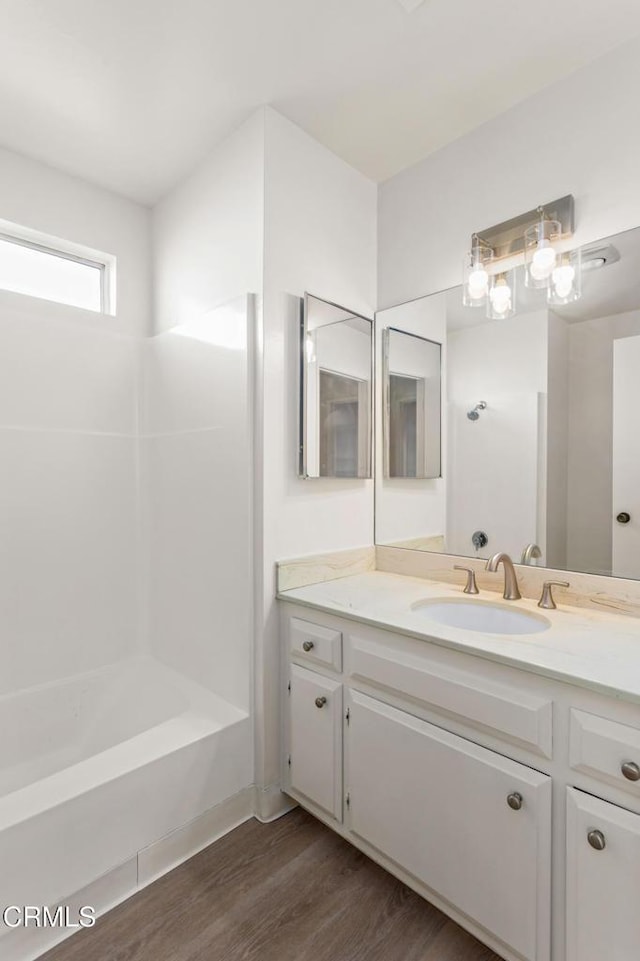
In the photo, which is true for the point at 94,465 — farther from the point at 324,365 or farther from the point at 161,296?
the point at 324,365

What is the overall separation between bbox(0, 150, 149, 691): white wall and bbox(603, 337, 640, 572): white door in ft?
6.81

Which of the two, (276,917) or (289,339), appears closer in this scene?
(276,917)

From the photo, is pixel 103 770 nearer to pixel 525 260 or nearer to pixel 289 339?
pixel 289 339

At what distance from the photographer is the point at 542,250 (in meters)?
1.67

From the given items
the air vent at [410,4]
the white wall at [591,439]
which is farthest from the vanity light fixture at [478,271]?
the air vent at [410,4]

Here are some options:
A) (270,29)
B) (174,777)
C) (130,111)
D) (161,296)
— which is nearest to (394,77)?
(270,29)

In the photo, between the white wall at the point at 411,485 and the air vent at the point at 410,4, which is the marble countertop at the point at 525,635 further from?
the air vent at the point at 410,4

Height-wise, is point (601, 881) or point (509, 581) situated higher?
point (509, 581)

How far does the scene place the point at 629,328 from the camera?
5.14ft

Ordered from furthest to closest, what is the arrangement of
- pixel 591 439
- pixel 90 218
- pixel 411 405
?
pixel 90 218
pixel 411 405
pixel 591 439

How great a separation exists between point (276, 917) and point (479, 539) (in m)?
1.40

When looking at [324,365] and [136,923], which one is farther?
[324,365]

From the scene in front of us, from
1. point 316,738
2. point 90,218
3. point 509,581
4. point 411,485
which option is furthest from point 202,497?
point 90,218

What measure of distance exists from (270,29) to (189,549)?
1.88 metres
